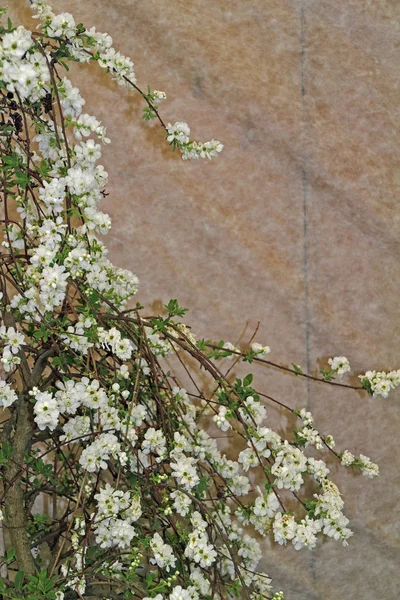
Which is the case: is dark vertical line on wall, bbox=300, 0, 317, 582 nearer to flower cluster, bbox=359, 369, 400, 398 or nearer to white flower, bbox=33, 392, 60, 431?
flower cluster, bbox=359, 369, 400, 398

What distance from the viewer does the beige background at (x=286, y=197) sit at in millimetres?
1939

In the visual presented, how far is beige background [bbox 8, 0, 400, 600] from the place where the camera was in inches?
76.4

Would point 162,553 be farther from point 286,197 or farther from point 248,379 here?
point 286,197

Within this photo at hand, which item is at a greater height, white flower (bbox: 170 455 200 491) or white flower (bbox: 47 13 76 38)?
white flower (bbox: 47 13 76 38)

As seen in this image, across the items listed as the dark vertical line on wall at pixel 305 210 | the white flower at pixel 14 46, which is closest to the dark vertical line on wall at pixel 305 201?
the dark vertical line on wall at pixel 305 210

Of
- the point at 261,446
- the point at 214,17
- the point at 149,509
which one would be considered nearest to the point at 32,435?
the point at 149,509

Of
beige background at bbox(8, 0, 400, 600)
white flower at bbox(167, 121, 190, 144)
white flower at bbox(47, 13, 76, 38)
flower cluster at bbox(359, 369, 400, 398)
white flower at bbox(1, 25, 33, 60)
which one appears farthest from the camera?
beige background at bbox(8, 0, 400, 600)

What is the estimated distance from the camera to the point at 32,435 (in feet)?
4.34

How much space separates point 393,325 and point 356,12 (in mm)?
765

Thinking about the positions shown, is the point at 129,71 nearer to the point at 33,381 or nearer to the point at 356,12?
the point at 33,381

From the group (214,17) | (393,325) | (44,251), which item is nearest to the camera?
(44,251)

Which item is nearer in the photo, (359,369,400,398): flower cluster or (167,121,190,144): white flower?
(167,121,190,144): white flower

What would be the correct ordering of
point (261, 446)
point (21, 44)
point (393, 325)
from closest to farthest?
point (21, 44), point (261, 446), point (393, 325)

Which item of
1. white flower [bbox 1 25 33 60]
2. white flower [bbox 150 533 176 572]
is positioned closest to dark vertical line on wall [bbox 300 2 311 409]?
white flower [bbox 150 533 176 572]
